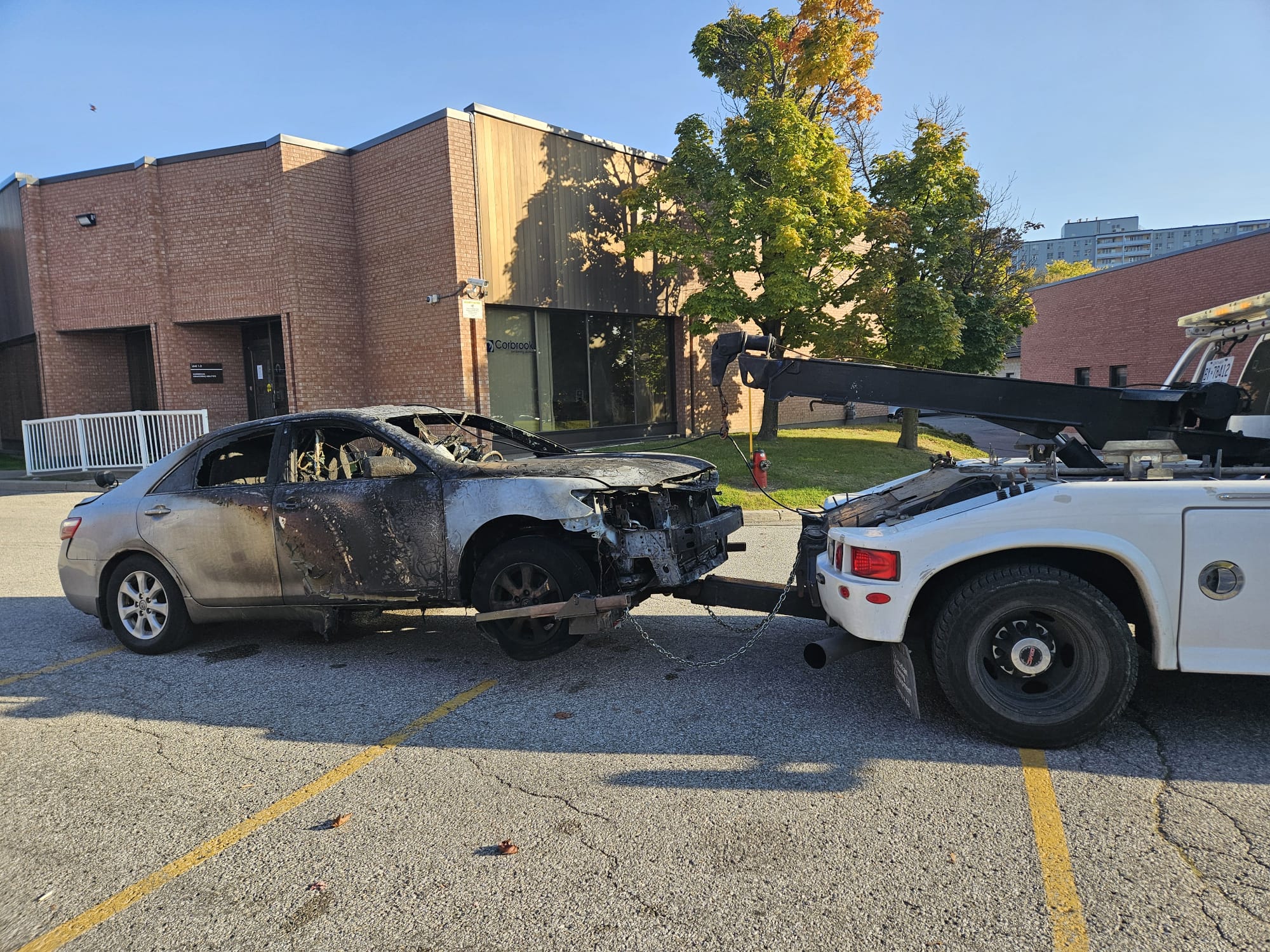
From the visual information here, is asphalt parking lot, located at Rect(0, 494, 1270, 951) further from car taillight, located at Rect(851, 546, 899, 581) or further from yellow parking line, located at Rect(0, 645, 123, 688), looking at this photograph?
car taillight, located at Rect(851, 546, 899, 581)

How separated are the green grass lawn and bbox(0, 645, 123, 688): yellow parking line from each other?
22.0 ft

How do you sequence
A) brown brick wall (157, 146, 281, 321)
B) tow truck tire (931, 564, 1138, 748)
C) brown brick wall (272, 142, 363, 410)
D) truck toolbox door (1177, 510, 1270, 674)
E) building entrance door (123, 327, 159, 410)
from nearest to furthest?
truck toolbox door (1177, 510, 1270, 674)
tow truck tire (931, 564, 1138, 748)
brown brick wall (272, 142, 363, 410)
brown brick wall (157, 146, 281, 321)
building entrance door (123, 327, 159, 410)

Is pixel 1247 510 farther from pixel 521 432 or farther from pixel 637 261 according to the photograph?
pixel 637 261

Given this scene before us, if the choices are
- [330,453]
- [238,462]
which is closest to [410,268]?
[238,462]

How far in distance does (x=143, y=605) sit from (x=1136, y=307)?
3309 centimetres

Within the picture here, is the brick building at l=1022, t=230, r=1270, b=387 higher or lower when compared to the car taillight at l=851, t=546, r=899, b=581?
higher

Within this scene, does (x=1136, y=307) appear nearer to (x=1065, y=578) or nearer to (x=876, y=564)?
(x=1065, y=578)

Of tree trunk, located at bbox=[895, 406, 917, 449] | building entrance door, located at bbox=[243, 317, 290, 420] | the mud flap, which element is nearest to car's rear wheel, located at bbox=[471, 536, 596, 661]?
the mud flap

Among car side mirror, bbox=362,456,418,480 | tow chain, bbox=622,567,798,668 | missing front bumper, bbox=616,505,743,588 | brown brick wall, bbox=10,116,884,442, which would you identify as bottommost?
tow chain, bbox=622,567,798,668

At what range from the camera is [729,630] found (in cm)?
591

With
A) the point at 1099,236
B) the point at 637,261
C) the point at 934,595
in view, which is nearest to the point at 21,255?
the point at 637,261

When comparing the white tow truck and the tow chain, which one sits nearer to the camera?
the white tow truck

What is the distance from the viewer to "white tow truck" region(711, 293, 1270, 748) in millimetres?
3520

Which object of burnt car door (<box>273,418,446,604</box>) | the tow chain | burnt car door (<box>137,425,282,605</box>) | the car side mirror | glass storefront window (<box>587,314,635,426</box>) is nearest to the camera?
the tow chain
